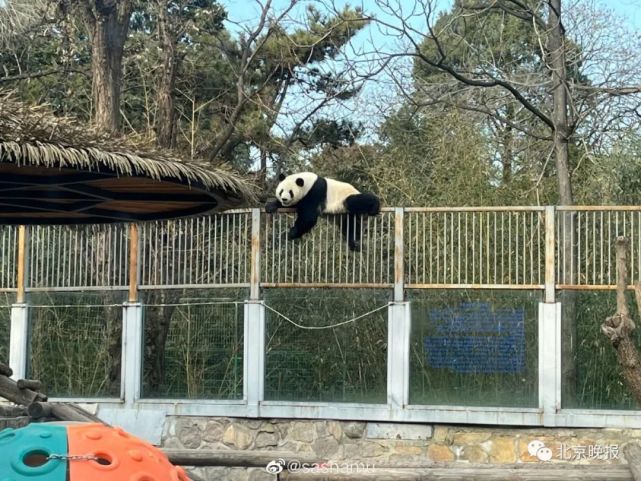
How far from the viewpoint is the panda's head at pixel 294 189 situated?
29.2 feet

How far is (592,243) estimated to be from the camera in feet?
26.5

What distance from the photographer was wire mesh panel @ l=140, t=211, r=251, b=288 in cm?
870

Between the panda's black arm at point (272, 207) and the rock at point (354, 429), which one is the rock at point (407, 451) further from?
the panda's black arm at point (272, 207)

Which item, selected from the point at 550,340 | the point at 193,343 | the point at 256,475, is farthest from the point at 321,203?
the point at 256,475

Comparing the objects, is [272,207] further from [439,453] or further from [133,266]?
[439,453]

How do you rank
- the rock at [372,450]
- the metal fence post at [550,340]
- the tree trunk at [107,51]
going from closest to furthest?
the metal fence post at [550,340] → the rock at [372,450] → the tree trunk at [107,51]

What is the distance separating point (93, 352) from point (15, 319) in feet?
2.69

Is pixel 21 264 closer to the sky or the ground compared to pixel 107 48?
closer to the ground

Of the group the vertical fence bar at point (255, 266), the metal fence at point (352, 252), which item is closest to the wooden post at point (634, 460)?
the metal fence at point (352, 252)

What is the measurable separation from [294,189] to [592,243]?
2.76 m

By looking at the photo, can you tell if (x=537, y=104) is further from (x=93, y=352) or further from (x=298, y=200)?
(x=93, y=352)

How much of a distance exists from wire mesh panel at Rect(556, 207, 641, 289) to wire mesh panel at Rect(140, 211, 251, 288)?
9.08 feet

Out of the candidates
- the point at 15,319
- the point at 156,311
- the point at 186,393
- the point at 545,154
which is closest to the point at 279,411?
the point at 186,393

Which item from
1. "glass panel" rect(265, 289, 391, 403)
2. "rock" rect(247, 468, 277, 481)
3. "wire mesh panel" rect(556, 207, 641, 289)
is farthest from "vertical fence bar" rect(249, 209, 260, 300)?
"wire mesh panel" rect(556, 207, 641, 289)
